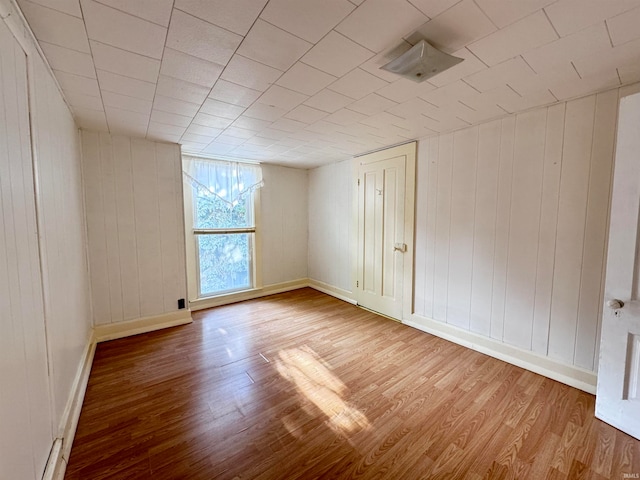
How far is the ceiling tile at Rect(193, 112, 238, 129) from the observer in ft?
7.57

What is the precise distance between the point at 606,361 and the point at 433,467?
4.35 feet

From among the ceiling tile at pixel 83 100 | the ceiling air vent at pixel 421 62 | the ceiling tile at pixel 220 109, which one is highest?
the ceiling tile at pixel 83 100

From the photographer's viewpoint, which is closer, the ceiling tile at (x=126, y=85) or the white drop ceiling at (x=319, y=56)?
the white drop ceiling at (x=319, y=56)

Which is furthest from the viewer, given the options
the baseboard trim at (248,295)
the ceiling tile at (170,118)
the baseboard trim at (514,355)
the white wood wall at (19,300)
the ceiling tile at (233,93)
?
the baseboard trim at (248,295)

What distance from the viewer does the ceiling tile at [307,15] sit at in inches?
42.6

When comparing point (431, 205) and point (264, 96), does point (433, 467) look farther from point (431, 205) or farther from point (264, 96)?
point (264, 96)

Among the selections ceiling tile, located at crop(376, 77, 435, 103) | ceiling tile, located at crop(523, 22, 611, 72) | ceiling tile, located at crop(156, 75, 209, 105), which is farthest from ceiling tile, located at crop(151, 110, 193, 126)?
ceiling tile, located at crop(523, 22, 611, 72)

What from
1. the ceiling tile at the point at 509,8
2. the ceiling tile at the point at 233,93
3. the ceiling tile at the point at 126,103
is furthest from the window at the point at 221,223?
the ceiling tile at the point at 509,8

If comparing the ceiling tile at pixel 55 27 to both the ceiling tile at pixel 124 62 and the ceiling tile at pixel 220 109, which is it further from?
the ceiling tile at pixel 220 109

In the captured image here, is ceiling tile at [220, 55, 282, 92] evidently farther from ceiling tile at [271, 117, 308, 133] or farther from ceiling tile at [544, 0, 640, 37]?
ceiling tile at [544, 0, 640, 37]

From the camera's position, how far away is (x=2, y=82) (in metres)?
0.98

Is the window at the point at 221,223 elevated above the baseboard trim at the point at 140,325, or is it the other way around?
the window at the point at 221,223

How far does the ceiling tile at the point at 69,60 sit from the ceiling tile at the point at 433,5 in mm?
1698

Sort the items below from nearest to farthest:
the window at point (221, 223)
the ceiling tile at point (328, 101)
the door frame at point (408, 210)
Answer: the ceiling tile at point (328, 101) → the door frame at point (408, 210) → the window at point (221, 223)
